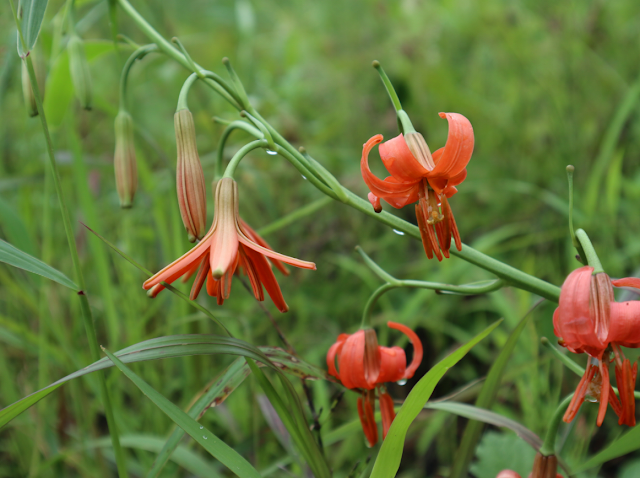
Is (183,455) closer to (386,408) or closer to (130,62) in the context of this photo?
(386,408)

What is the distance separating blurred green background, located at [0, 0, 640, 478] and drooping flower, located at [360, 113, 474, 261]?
0.42m

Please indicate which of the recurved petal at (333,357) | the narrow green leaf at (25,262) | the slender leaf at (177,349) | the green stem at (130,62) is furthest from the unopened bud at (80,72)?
the recurved petal at (333,357)

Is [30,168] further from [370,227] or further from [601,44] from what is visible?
[601,44]

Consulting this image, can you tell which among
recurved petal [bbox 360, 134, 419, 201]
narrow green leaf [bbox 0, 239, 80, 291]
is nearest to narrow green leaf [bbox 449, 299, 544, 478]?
recurved petal [bbox 360, 134, 419, 201]

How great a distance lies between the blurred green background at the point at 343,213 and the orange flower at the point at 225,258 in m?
0.40

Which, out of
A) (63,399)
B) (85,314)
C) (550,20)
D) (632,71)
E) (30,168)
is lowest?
(63,399)

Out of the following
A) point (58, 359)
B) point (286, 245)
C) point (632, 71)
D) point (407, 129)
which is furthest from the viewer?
point (632, 71)

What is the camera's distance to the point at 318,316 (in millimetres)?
1572

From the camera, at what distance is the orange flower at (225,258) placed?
574mm

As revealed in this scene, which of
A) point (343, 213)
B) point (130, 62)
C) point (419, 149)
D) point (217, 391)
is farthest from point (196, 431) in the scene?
point (343, 213)

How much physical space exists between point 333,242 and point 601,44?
1412 millimetres

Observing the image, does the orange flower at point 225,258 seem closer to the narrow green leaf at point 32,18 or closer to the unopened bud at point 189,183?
the unopened bud at point 189,183

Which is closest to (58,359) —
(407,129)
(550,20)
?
(407,129)

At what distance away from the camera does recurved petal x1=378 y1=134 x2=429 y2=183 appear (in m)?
0.60
